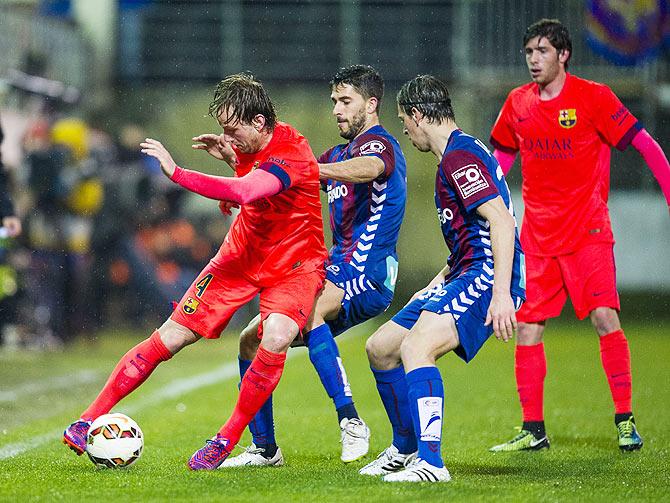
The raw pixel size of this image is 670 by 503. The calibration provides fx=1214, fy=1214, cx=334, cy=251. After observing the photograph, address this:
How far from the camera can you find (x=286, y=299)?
5.82 metres

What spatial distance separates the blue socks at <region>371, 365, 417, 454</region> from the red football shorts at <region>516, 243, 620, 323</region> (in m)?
1.51

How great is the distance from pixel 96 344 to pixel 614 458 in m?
9.04

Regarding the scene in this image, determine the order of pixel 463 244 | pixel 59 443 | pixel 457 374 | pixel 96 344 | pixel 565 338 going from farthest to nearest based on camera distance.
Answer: pixel 565 338, pixel 96 344, pixel 457 374, pixel 59 443, pixel 463 244

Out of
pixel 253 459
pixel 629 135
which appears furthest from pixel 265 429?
pixel 629 135

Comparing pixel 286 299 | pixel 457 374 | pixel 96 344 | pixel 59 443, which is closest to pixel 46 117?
pixel 96 344

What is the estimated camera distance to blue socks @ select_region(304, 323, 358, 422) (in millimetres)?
6078

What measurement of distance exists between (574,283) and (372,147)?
1709 millimetres

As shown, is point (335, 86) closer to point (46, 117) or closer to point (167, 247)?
point (46, 117)

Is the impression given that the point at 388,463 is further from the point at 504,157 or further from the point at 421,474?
the point at 504,157

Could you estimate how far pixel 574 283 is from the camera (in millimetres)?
7148

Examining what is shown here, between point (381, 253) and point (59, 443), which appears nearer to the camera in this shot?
point (381, 253)

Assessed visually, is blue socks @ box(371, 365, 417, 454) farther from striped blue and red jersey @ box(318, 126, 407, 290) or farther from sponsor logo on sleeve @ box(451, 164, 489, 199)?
sponsor logo on sleeve @ box(451, 164, 489, 199)

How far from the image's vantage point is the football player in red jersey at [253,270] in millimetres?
5691

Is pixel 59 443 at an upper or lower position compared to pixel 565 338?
upper
